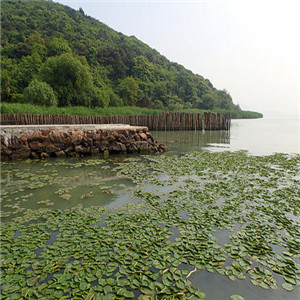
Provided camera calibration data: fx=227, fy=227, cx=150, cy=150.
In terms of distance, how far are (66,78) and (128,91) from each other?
17467 mm

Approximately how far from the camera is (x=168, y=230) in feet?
12.1

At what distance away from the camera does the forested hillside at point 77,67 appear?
2748 cm

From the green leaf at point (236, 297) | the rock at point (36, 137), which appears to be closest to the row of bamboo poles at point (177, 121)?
the rock at point (36, 137)

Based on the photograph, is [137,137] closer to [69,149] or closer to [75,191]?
[69,149]

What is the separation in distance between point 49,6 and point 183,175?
263ft

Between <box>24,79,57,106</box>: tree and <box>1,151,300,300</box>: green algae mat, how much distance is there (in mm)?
18516

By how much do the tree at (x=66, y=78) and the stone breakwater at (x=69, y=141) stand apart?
18148 millimetres

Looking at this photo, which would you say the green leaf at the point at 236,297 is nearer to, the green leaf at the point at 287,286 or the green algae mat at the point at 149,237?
the green algae mat at the point at 149,237

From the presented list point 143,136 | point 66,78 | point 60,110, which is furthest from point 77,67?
point 143,136

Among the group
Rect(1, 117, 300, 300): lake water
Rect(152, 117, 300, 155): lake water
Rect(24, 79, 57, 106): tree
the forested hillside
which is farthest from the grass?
Rect(1, 117, 300, 300): lake water

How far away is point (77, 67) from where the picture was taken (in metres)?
27.4

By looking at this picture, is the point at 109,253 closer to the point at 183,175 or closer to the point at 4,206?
the point at 4,206

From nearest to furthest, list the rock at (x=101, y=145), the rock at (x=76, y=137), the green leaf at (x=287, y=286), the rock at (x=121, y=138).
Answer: the green leaf at (x=287, y=286), the rock at (x=76, y=137), the rock at (x=101, y=145), the rock at (x=121, y=138)

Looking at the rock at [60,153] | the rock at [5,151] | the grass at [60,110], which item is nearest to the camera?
the rock at [5,151]
